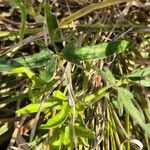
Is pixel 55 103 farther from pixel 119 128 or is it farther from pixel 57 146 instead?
pixel 119 128

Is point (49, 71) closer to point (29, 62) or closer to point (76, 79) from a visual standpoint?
point (29, 62)

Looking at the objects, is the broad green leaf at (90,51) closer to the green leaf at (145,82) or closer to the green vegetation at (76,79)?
the green vegetation at (76,79)

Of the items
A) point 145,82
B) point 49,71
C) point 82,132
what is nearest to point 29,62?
point 49,71

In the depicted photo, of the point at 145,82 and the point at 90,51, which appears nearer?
the point at 90,51

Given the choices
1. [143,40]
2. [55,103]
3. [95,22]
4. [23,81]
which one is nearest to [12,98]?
[23,81]

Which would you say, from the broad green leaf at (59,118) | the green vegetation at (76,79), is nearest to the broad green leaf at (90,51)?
the green vegetation at (76,79)

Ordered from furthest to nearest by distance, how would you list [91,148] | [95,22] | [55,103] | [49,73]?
[95,22]
[91,148]
[55,103]
[49,73]

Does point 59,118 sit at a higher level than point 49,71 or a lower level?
lower
